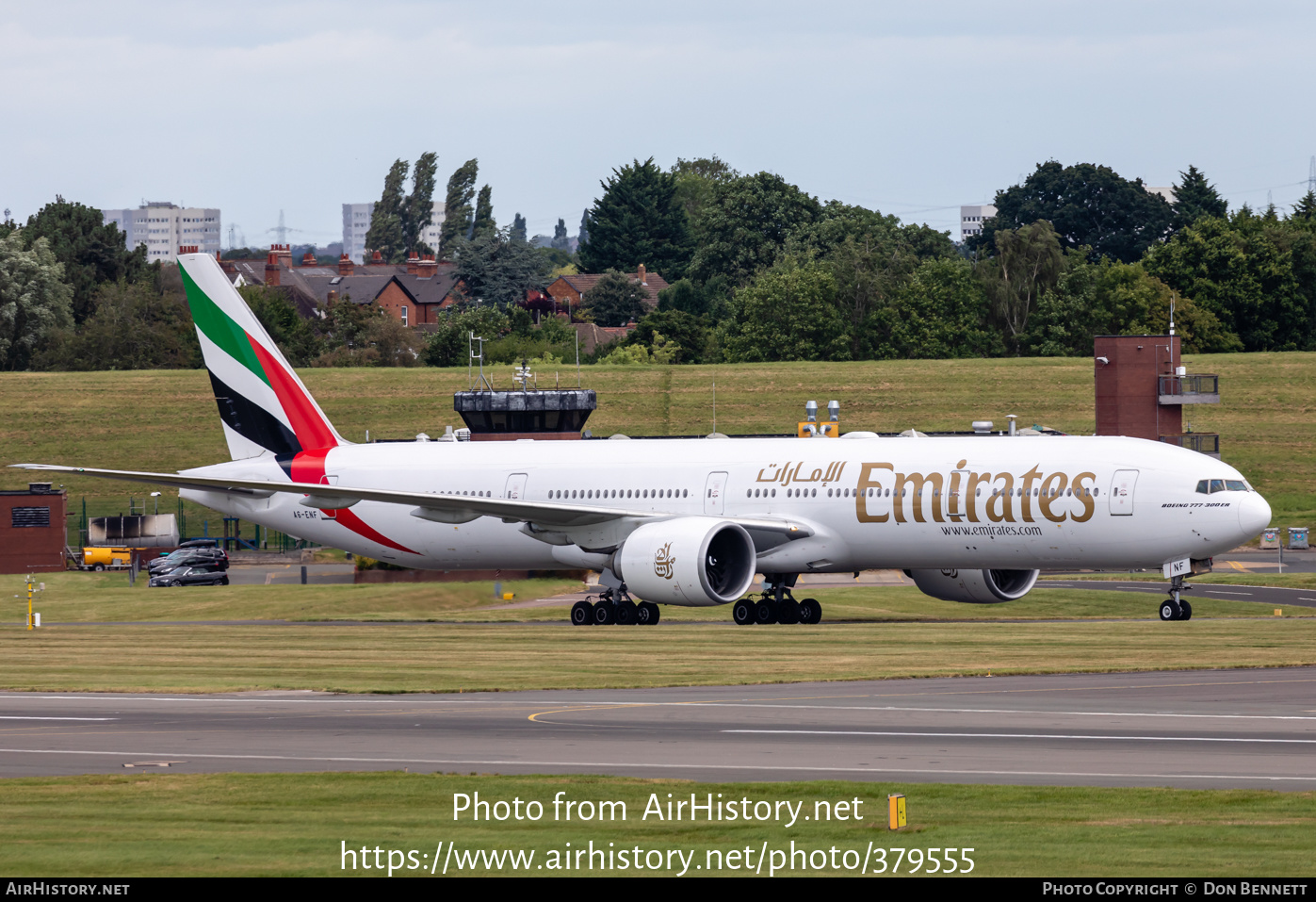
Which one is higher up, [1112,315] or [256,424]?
[1112,315]

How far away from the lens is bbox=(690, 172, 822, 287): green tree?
6585 inches

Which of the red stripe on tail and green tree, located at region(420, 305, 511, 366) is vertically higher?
green tree, located at region(420, 305, 511, 366)

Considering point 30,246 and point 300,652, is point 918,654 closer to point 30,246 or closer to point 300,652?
point 300,652

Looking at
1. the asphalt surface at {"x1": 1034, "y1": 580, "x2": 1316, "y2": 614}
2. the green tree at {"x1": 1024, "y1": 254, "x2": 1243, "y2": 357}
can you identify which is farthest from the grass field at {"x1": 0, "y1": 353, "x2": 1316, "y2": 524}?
the asphalt surface at {"x1": 1034, "y1": 580, "x2": 1316, "y2": 614}

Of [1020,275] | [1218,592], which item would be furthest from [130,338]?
[1218,592]

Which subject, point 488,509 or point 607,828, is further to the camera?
point 488,509

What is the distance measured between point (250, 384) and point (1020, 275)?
105047 millimetres

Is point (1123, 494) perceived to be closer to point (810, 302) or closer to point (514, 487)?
point (514, 487)

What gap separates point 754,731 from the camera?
71.8ft

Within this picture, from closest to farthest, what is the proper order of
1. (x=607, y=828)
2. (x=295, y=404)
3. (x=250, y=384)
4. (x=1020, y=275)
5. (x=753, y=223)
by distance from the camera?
(x=607, y=828)
(x=295, y=404)
(x=250, y=384)
(x=1020, y=275)
(x=753, y=223)

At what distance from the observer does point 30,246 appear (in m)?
158

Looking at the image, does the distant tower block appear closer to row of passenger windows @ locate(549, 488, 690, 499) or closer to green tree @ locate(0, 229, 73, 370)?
row of passenger windows @ locate(549, 488, 690, 499)

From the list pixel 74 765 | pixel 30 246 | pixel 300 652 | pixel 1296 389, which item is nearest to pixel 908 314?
pixel 1296 389

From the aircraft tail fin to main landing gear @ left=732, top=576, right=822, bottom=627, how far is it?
1429 cm
